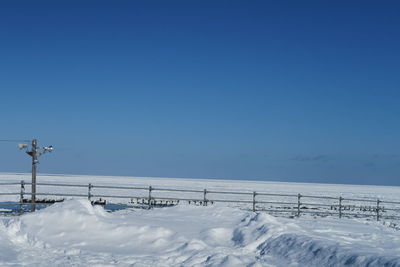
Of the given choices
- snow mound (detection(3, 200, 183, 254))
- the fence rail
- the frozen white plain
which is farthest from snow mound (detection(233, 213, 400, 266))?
the fence rail

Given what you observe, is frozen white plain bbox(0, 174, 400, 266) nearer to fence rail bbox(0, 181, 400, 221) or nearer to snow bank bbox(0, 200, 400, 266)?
snow bank bbox(0, 200, 400, 266)

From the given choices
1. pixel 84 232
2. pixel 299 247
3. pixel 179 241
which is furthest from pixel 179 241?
pixel 299 247

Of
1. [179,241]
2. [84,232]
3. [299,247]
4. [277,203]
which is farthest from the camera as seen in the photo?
[277,203]

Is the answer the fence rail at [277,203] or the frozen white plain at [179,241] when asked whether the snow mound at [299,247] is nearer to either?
the frozen white plain at [179,241]

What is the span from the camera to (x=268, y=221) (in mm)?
11352

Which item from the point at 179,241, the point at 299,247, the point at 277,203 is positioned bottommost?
the point at 277,203

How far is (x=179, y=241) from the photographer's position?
10.1 meters

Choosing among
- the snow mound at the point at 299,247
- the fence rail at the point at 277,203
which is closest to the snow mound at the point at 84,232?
the snow mound at the point at 299,247

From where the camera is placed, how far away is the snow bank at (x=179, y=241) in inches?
332

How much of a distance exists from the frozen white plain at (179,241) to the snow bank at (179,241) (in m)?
0.02

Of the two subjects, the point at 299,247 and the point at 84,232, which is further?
the point at 84,232

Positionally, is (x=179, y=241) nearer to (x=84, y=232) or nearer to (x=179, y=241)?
(x=179, y=241)

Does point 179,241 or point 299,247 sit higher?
point 299,247

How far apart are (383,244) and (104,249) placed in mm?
6538
